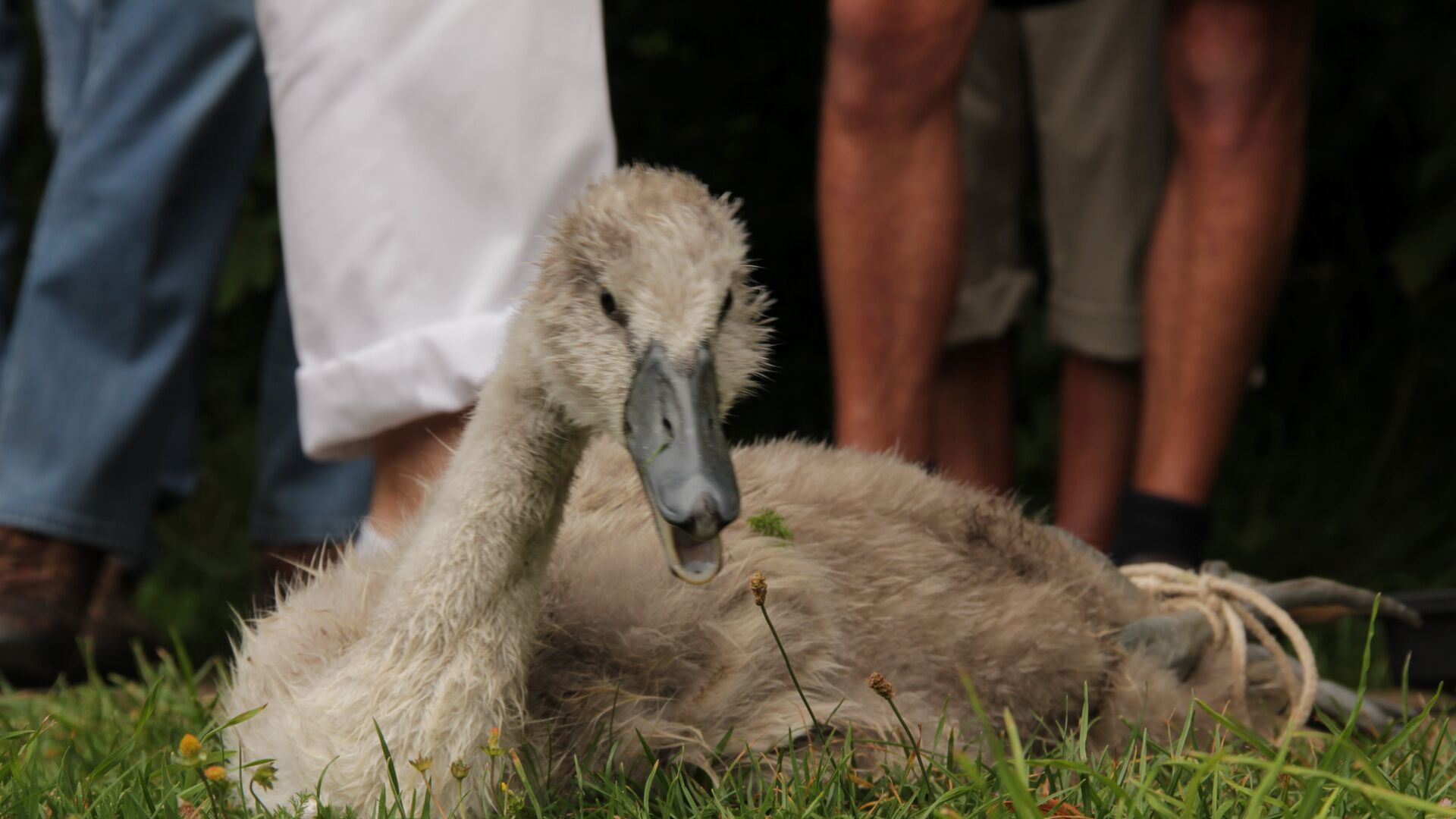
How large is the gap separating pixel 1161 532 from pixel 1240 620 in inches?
27.4

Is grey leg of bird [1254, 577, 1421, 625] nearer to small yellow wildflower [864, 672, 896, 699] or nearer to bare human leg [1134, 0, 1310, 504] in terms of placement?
bare human leg [1134, 0, 1310, 504]

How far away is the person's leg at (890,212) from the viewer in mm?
2695

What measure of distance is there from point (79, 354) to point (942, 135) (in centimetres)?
174

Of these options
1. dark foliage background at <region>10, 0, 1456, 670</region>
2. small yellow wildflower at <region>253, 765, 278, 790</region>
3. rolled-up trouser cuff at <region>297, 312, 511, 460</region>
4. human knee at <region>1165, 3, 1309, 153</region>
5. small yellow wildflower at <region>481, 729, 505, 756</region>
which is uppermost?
human knee at <region>1165, 3, 1309, 153</region>

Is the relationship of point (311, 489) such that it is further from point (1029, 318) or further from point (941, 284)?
point (1029, 318)

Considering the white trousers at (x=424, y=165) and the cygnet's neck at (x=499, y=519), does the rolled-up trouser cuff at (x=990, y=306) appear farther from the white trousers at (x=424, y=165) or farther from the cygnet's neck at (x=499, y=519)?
the cygnet's neck at (x=499, y=519)

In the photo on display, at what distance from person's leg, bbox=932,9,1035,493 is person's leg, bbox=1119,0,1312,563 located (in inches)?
24.3

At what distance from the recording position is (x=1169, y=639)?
83.3 inches

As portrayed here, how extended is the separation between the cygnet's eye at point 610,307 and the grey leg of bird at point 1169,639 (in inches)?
37.6

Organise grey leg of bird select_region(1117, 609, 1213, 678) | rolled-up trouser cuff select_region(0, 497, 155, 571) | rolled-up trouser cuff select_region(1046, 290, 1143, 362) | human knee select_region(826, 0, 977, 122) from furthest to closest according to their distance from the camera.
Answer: rolled-up trouser cuff select_region(1046, 290, 1143, 362)
rolled-up trouser cuff select_region(0, 497, 155, 571)
human knee select_region(826, 0, 977, 122)
grey leg of bird select_region(1117, 609, 1213, 678)

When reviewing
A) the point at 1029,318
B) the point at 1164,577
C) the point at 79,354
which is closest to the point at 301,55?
the point at 79,354

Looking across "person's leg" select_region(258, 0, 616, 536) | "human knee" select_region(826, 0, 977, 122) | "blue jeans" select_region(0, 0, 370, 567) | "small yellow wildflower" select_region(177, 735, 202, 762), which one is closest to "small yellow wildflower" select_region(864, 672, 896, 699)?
"small yellow wildflower" select_region(177, 735, 202, 762)

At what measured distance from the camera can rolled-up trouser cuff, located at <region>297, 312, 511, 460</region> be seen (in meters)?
2.15

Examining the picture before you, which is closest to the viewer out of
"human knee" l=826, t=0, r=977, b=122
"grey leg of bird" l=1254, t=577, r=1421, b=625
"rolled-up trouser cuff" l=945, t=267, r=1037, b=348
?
"grey leg of bird" l=1254, t=577, r=1421, b=625
